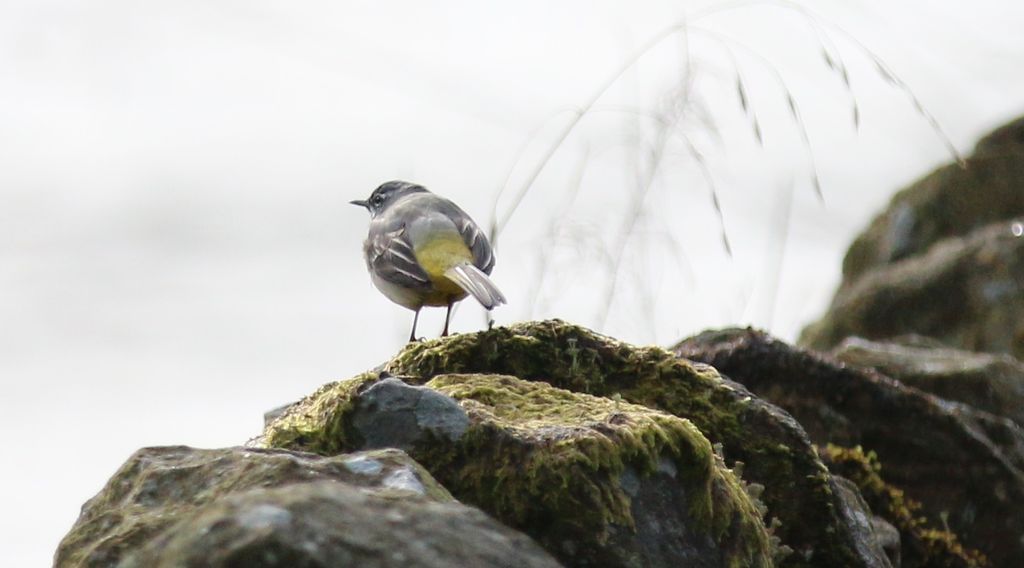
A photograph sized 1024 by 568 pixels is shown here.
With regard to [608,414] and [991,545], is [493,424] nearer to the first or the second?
[608,414]

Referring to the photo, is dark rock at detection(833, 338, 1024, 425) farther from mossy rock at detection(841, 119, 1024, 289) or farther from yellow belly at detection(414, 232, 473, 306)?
mossy rock at detection(841, 119, 1024, 289)

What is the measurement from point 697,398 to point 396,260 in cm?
362

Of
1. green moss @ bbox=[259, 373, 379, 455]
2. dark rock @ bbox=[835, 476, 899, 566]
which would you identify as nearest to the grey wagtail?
dark rock @ bbox=[835, 476, 899, 566]

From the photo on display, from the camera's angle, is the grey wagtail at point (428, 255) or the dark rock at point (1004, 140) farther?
the dark rock at point (1004, 140)

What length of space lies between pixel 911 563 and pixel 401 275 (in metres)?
3.39

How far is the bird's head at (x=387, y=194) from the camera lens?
10227 mm

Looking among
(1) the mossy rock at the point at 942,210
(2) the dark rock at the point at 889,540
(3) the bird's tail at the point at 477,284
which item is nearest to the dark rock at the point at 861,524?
(2) the dark rock at the point at 889,540

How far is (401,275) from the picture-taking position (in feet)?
27.7

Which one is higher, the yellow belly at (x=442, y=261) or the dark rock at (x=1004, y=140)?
the dark rock at (x=1004, y=140)

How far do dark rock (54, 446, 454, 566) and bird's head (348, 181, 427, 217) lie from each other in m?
6.34

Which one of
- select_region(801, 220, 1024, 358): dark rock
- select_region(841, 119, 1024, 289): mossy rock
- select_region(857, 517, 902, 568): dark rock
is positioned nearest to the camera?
select_region(857, 517, 902, 568): dark rock

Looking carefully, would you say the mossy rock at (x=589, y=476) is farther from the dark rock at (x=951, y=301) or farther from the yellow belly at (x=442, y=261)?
the dark rock at (x=951, y=301)

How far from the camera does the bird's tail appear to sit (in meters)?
7.39

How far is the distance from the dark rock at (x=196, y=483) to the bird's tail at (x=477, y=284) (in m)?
3.64
